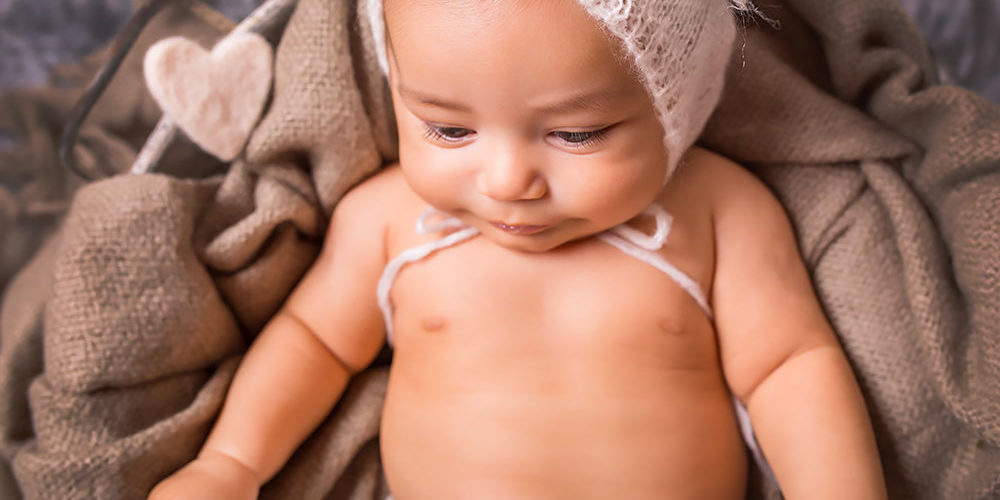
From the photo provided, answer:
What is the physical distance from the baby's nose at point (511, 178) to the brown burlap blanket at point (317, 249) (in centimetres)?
34

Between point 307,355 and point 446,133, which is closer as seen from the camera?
point 446,133

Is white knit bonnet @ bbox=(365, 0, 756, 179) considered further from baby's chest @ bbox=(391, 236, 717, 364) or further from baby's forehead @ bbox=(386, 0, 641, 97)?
baby's chest @ bbox=(391, 236, 717, 364)

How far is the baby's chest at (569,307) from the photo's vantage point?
0.95m

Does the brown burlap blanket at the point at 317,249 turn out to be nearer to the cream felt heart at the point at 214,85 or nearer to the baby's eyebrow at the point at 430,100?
the cream felt heart at the point at 214,85

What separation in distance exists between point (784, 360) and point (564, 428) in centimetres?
28

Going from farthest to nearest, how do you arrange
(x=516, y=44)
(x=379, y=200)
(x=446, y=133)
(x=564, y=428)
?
(x=379, y=200)
(x=564, y=428)
(x=446, y=133)
(x=516, y=44)

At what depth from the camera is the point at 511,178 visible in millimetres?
789

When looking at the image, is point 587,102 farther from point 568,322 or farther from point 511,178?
point 568,322

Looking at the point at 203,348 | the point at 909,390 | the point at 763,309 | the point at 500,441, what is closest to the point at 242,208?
the point at 203,348

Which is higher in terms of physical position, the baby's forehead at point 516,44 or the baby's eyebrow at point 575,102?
the baby's forehead at point 516,44

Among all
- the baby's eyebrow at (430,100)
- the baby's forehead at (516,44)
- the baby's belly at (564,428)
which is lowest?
the baby's belly at (564,428)

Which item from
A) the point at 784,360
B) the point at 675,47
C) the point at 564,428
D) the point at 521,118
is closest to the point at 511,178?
the point at 521,118

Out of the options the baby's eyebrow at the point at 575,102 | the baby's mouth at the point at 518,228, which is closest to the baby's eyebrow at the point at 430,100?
the baby's eyebrow at the point at 575,102

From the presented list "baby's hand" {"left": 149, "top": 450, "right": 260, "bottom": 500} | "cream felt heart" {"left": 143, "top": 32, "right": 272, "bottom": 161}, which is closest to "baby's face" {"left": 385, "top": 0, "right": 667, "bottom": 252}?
"cream felt heart" {"left": 143, "top": 32, "right": 272, "bottom": 161}
